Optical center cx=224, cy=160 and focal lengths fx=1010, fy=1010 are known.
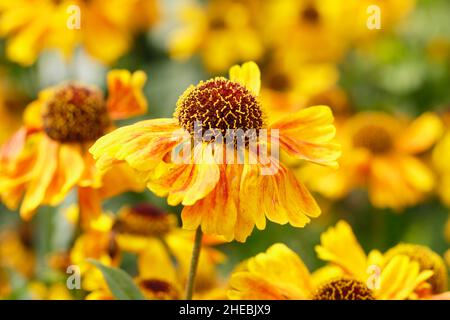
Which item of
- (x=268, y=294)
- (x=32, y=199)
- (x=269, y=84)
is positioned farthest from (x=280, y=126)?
(x=269, y=84)

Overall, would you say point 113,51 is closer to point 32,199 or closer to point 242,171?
point 32,199

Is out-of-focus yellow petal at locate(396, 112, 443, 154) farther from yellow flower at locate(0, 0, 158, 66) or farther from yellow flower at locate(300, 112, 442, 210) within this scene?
yellow flower at locate(0, 0, 158, 66)

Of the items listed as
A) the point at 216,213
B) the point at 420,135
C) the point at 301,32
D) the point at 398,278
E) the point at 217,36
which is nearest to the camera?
the point at 216,213

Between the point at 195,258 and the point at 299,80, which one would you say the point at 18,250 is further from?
the point at 195,258

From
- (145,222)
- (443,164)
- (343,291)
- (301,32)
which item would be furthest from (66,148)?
(301,32)

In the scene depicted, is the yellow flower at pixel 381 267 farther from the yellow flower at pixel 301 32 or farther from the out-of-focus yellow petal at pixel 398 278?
the yellow flower at pixel 301 32

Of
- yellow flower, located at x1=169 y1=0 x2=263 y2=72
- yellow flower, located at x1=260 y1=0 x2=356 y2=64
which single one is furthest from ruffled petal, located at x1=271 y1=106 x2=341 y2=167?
yellow flower, located at x1=260 y1=0 x2=356 y2=64
